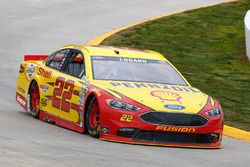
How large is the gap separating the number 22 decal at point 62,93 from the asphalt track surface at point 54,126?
33 cm

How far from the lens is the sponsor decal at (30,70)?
50.9ft

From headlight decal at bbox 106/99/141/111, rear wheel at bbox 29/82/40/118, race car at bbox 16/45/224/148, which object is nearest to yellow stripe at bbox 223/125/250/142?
race car at bbox 16/45/224/148

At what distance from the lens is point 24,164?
983 centimetres

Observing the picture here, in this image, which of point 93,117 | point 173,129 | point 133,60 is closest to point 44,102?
point 133,60

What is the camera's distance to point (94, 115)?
12906mm

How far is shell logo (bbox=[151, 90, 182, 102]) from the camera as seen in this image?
12.8 metres

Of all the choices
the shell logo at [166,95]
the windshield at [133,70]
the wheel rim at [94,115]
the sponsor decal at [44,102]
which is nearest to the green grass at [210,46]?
the windshield at [133,70]

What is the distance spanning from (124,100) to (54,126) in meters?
1.84

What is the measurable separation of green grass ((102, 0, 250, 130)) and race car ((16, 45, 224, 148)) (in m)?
2.04

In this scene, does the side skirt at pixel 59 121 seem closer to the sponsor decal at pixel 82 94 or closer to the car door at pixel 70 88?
the car door at pixel 70 88

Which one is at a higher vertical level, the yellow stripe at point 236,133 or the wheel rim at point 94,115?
the wheel rim at point 94,115

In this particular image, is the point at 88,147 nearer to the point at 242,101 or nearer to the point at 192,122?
the point at 192,122

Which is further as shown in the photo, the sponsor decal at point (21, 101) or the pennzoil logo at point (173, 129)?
the sponsor decal at point (21, 101)

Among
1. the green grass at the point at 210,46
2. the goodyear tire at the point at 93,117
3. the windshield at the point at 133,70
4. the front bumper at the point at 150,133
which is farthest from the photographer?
the green grass at the point at 210,46
